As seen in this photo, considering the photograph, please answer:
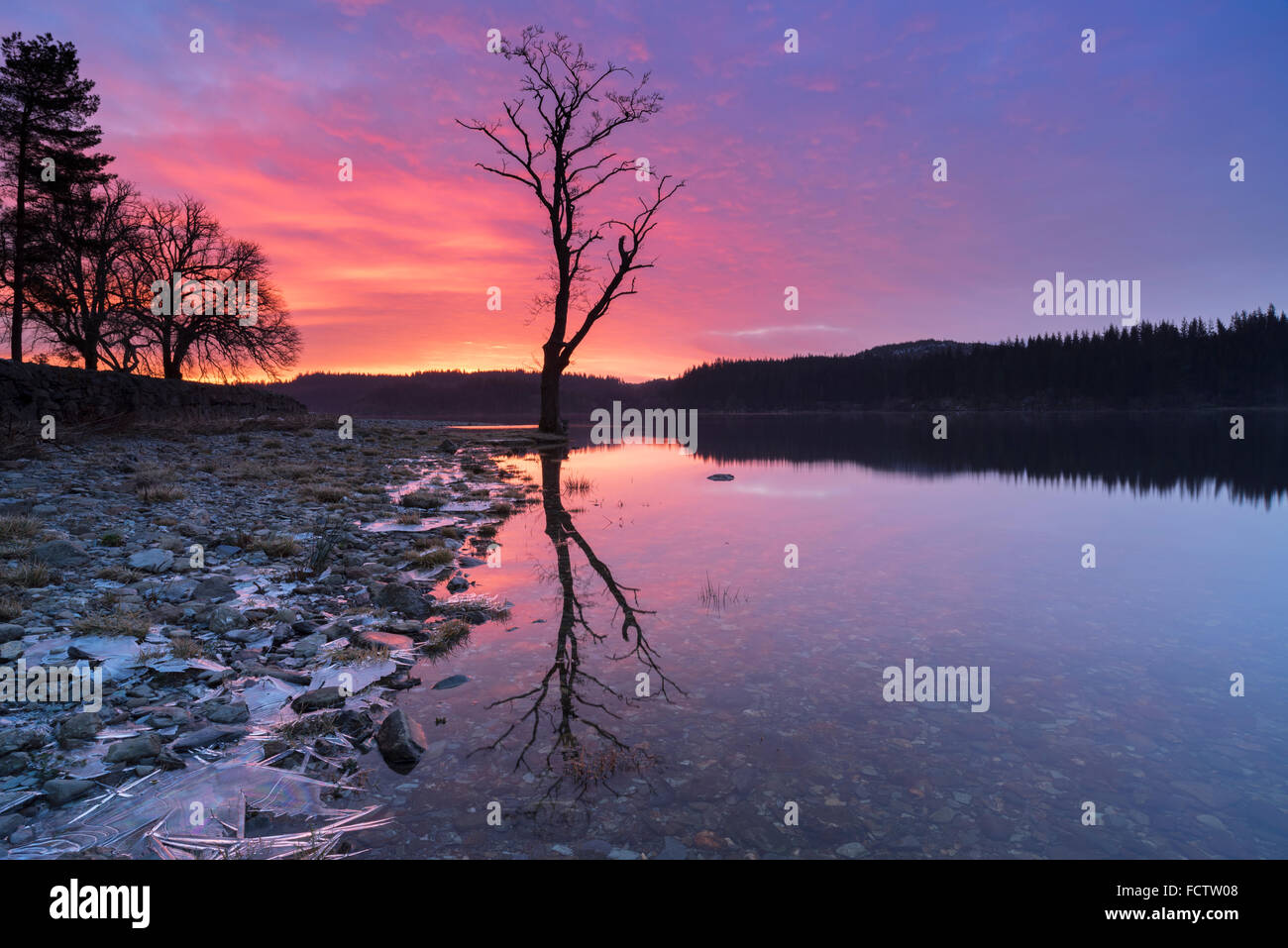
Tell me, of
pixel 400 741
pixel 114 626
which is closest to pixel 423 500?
pixel 114 626

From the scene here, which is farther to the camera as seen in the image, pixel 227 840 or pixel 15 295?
pixel 15 295

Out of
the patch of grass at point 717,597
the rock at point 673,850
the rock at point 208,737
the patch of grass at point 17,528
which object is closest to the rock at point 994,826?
the rock at point 673,850

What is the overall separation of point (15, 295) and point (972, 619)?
40526 mm

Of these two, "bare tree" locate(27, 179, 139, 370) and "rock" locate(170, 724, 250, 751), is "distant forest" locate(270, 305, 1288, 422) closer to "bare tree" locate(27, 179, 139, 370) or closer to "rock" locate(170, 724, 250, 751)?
"bare tree" locate(27, 179, 139, 370)

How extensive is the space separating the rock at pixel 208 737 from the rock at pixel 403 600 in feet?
8.96

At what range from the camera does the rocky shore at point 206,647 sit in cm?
352

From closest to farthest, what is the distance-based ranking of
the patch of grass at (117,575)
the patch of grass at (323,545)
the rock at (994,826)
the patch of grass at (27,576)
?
1. the rock at (994,826)
2. the patch of grass at (27,576)
3. the patch of grass at (117,575)
4. the patch of grass at (323,545)

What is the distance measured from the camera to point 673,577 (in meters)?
8.99

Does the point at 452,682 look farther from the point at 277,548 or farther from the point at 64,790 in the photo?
the point at 277,548

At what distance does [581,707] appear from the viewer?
4984 mm

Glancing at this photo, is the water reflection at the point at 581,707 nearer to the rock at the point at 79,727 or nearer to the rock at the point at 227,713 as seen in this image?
the rock at the point at 227,713

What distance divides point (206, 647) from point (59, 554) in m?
3.01
